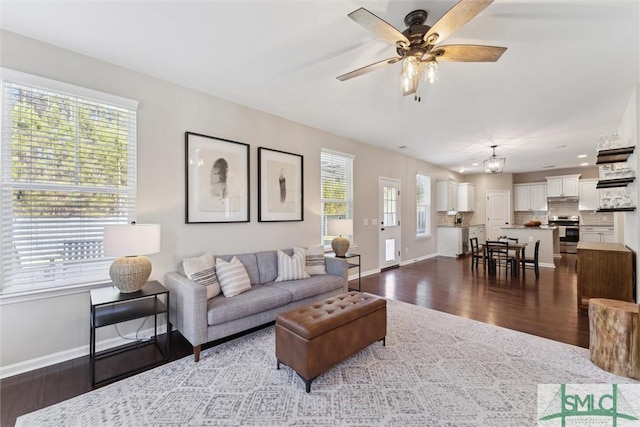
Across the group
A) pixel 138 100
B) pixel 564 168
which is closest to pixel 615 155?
pixel 138 100

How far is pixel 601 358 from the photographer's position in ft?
7.71

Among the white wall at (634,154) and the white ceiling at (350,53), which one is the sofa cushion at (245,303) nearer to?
the white ceiling at (350,53)

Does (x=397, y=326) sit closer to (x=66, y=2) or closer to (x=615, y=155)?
(x=615, y=155)

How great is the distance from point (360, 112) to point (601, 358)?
368cm

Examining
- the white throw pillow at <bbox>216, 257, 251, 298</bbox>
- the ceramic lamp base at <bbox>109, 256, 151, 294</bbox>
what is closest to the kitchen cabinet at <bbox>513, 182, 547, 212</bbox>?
the white throw pillow at <bbox>216, 257, 251, 298</bbox>

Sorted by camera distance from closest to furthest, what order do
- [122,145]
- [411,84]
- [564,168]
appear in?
[411,84] < [122,145] < [564,168]

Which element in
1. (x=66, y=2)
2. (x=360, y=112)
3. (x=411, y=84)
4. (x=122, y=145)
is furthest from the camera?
(x=360, y=112)

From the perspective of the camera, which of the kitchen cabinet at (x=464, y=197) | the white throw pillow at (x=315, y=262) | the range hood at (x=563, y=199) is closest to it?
the white throw pillow at (x=315, y=262)

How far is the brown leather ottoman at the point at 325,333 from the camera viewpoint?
206 centimetres

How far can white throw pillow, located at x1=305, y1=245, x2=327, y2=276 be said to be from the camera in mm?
3809

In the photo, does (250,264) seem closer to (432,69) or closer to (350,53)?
(350,53)

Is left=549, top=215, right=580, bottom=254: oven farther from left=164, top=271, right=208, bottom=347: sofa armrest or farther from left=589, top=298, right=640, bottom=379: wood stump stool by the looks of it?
left=164, top=271, right=208, bottom=347: sofa armrest

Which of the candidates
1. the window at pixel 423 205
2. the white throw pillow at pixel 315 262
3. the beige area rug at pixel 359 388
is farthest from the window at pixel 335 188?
the window at pixel 423 205

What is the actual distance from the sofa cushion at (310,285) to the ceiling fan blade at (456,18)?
2.71 meters
